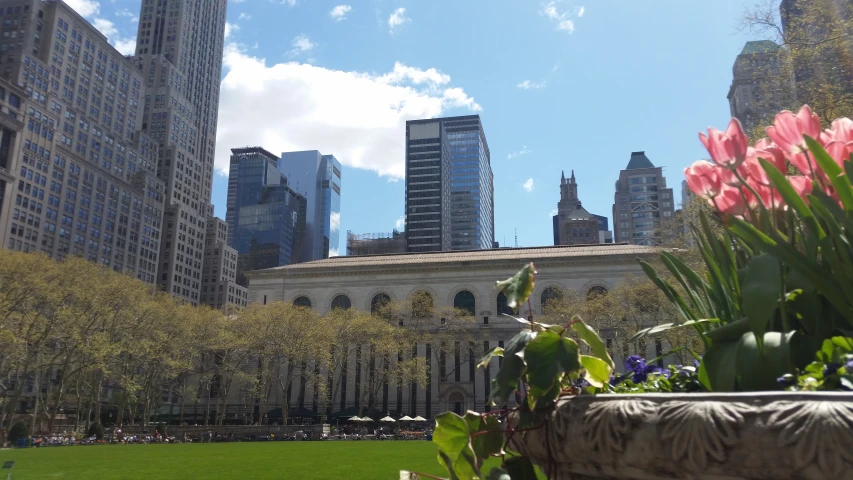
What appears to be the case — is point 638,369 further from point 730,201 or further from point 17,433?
point 17,433

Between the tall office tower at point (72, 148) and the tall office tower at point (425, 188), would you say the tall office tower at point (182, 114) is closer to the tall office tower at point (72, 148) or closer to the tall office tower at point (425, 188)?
the tall office tower at point (72, 148)

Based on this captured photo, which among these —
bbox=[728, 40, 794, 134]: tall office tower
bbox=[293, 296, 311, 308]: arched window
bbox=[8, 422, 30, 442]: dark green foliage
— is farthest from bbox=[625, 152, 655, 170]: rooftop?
bbox=[8, 422, 30, 442]: dark green foliage

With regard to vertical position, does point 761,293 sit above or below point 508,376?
above

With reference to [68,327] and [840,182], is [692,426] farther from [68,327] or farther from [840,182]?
[68,327]

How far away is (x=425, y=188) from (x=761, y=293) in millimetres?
145377

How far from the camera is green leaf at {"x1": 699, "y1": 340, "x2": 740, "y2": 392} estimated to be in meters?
1.57

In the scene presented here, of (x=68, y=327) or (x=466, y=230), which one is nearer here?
(x=68, y=327)

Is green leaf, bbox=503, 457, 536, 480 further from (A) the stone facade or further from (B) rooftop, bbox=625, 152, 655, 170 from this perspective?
(B) rooftop, bbox=625, 152, 655, 170

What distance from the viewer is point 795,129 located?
1986 mm

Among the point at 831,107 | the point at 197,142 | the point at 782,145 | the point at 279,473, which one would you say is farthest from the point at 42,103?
the point at 782,145

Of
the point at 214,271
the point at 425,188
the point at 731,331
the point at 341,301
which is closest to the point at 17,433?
the point at 341,301

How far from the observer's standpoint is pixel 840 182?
5.54 feet

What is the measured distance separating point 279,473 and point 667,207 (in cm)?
13790

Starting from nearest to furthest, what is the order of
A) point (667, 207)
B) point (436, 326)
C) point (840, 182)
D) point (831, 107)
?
point (840, 182), point (831, 107), point (436, 326), point (667, 207)
